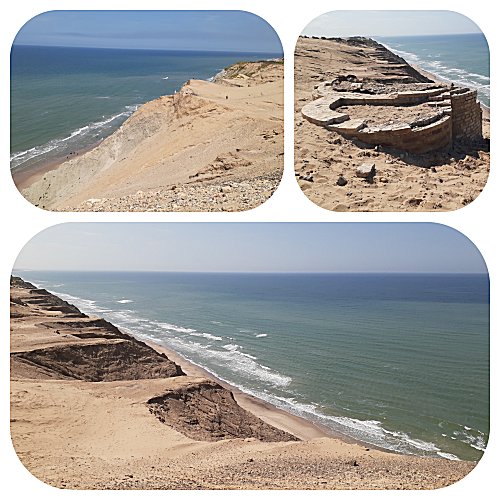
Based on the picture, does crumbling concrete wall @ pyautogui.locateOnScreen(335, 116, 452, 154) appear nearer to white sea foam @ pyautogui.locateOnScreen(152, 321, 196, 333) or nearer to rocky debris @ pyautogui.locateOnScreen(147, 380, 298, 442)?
white sea foam @ pyautogui.locateOnScreen(152, 321, 196, 333)

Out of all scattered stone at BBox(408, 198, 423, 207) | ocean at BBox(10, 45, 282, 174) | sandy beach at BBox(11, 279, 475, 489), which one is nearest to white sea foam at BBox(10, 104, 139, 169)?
ocean at BBox(10, 45, 282, 174)

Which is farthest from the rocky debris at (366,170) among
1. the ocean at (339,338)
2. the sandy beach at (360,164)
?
the ocean at (339,338)

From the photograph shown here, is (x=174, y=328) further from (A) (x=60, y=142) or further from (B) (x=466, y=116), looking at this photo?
(B) (x=466, y=116)

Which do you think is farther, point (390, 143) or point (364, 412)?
point (364, 412)

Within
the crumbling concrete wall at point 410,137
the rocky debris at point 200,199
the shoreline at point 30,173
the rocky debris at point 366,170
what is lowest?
the rocky debris at point 200,199

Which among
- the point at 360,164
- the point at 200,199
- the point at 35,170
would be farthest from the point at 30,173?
the point at 360,164

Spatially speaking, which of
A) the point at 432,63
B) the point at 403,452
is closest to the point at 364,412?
the point at 403,452

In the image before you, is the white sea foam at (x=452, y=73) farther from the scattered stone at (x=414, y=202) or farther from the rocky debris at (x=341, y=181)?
the rocky debris at (x=341, y=181)

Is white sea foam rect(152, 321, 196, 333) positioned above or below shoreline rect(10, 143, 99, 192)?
below

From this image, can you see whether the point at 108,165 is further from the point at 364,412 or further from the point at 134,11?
the point at 364,412
